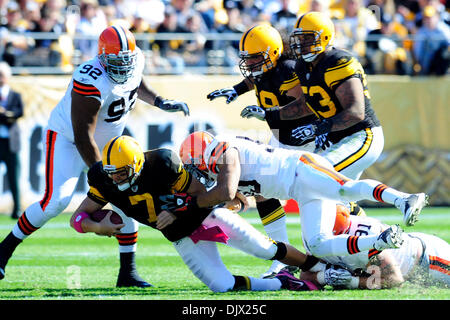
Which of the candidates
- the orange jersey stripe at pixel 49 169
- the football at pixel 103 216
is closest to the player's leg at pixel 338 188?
the football at pixel 103 216

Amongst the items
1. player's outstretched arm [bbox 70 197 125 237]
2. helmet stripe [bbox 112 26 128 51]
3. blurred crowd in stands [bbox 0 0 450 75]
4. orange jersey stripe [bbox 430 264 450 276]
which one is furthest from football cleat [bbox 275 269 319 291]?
blurred crowd in stands [bbox 0 0 450 75]

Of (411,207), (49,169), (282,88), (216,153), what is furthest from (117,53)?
(411,207)

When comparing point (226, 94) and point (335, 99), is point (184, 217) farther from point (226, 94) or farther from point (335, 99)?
point (226, 94)

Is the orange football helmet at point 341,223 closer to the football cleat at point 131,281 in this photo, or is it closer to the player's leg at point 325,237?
the player's leg at point 325,237

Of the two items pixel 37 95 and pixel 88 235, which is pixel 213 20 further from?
pixel 88 235

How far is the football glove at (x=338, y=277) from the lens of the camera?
222 inches

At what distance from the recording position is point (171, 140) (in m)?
12.3

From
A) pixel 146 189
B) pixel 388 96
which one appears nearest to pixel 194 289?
pixel 146 189

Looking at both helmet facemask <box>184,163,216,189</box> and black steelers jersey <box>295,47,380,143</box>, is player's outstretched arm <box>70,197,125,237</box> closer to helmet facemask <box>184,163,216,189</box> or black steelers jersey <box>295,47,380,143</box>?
helmet facemask <box>184,163,216,189</box>

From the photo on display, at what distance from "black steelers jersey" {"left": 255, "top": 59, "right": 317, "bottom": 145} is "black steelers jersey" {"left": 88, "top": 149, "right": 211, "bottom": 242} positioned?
63.1 inches

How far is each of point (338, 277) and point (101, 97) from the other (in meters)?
2.31

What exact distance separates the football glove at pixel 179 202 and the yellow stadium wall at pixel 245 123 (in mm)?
6259
